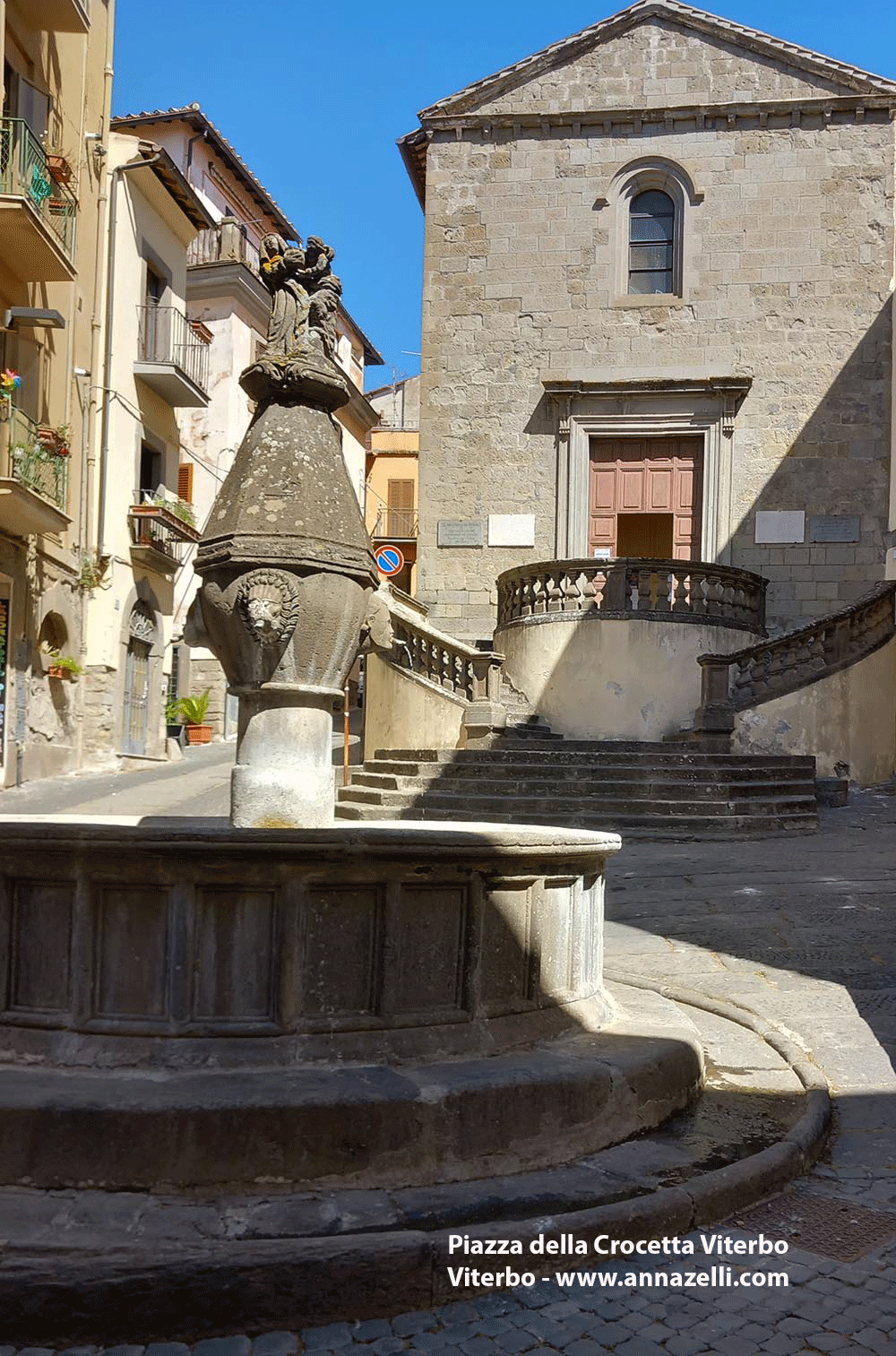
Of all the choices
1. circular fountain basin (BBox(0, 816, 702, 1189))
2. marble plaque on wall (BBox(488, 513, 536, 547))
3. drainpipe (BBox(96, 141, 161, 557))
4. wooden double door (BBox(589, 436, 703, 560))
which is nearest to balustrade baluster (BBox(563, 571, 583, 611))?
marble plaque on wall (BBox(488, 513, 536, 547))

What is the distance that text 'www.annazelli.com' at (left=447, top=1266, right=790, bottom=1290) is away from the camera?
3111 mm

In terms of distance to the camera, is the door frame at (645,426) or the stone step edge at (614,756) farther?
the door frame at (645,426)

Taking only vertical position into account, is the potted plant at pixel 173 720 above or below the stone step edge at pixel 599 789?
above

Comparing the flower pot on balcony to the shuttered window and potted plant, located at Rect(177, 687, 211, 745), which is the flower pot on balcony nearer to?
potted plant, located at Rect(177, 687, 211, 745)

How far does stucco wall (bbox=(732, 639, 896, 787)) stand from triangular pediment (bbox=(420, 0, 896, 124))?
10.5m

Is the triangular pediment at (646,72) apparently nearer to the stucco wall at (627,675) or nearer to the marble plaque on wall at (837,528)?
the marble plaque on wall at (837,528)

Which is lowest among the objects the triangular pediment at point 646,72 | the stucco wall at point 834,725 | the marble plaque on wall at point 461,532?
the stucco wall at point 834,725

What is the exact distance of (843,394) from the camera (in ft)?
63.3

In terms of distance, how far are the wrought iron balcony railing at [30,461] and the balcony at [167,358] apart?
160 inches

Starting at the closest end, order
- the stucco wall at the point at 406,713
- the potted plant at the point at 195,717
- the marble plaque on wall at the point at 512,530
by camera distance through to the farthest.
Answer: the stucco wall at the point at 406,713, the marble plaque on wall at the point at 512,530, the potted plant at the point at 195,717

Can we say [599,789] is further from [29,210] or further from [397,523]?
[397,523]

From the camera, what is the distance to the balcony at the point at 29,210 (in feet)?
48.1

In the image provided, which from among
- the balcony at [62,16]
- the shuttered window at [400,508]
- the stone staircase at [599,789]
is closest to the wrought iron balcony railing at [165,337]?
the balcony at [62,16]

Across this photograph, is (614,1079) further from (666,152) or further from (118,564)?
(666,152)
